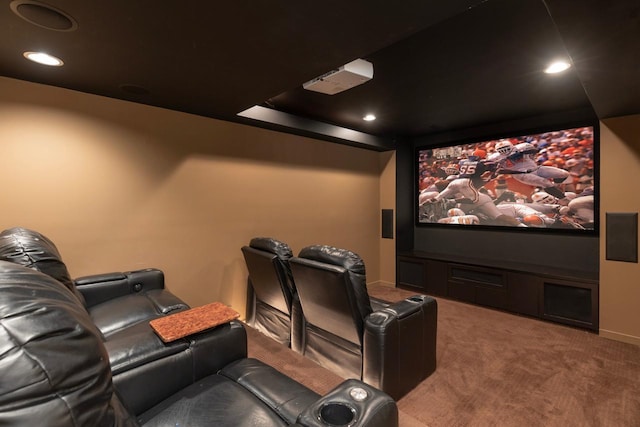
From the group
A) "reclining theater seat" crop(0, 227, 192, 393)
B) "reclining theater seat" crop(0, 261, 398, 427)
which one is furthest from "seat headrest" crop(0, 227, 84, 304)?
"reclining theater seat" crop(0, 261, 398, 427)

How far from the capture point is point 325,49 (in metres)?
1.79

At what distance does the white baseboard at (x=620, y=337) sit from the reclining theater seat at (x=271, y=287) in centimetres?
326

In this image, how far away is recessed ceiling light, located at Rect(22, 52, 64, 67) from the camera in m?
1.86

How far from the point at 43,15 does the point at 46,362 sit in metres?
1.75

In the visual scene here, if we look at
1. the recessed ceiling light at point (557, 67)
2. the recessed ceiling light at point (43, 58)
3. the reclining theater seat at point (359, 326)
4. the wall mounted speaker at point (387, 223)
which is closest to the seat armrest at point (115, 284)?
the reclining theater seat at point (359, 326)

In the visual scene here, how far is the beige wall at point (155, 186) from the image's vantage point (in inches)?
91.7

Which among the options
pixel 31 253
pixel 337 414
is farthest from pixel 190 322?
pixel 31 253

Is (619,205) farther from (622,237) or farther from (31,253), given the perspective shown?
(31,253)

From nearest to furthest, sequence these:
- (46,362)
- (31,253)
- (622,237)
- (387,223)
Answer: (46,362) < (31,253) < (622,237) < (387,223)

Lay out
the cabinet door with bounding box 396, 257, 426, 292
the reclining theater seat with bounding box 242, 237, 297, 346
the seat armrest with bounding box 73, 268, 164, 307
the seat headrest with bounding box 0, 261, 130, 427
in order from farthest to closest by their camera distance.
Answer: the cabinet door with bounding box 396, 257, 426, 292 < the reclining theater seat with bounding box 242, 237, 297, 346 < the seat armrest with bounding box 73, 268, 164, 307 < the seat headrest with bounding box 0, 261, 130, 427

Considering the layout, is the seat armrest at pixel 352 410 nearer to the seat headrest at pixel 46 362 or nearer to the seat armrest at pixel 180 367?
the seat headrest at pixel 46 362

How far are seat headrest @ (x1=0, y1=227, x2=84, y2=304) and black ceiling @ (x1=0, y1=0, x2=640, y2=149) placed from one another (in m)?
1.14

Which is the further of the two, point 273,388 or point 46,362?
point 273,388

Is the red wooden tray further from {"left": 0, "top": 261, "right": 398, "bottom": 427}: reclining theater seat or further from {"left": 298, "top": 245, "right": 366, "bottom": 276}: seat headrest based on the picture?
{"left": 298, "top": 245, "right": 366, "bottom": 276}: seat headrest
